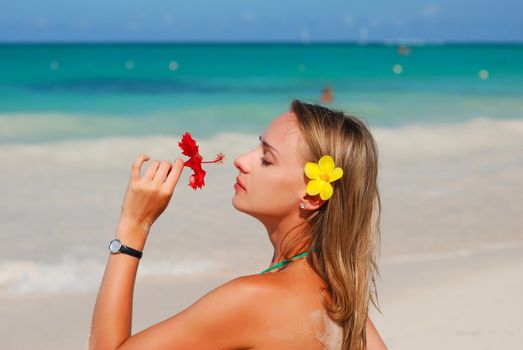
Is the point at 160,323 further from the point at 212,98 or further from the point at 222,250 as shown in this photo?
the point at 212,98

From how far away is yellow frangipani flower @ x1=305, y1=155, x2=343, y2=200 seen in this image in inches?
100

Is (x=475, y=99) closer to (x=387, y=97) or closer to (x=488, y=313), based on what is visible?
(x=387, y=97)

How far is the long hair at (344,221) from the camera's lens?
102 inches

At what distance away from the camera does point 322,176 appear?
255 centimetres

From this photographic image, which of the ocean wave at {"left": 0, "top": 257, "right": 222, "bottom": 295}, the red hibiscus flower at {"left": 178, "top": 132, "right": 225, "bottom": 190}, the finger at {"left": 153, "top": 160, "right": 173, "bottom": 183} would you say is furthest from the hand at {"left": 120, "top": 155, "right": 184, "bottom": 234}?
the ocean wave at {"left": 0, "top": 257, "right": 222, "bottom": 295}

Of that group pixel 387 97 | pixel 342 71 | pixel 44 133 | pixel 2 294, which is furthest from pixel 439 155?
pixel 342 71

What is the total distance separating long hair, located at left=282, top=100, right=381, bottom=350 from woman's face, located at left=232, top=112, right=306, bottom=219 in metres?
0.05

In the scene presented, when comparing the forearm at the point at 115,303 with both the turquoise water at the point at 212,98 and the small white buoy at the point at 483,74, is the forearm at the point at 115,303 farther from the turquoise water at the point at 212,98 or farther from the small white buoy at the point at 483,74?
the small white buoy at the point at 483,74

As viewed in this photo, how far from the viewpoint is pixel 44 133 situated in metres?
17.6

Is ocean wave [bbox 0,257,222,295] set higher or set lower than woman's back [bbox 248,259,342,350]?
higher

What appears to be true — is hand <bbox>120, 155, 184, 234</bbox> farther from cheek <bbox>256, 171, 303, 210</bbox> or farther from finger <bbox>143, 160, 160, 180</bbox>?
cheek <bbox>256, 171, 303, 210</bbox>

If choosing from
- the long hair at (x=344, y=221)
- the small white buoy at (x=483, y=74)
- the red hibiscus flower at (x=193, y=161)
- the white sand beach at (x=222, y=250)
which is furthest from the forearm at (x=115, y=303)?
the small white buoy at (x=483, y=74)

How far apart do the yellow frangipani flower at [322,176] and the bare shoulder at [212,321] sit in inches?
13.4

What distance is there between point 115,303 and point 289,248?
597 mm
